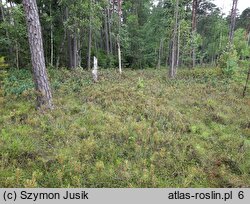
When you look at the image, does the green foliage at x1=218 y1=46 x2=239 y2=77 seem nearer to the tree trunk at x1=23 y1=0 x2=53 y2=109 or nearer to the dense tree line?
the dense tree line

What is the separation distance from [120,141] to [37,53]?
187 inches

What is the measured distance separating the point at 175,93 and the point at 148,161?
8514 mm

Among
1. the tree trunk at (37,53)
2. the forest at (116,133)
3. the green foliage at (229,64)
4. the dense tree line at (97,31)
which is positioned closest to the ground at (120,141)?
the forest at (116,133)

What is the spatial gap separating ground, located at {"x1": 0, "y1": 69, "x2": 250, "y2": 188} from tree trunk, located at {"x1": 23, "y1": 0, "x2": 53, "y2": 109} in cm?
59

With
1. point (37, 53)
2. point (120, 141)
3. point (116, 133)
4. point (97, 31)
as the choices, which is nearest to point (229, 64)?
point (97, 31)

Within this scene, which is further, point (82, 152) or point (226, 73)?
point (226, 73)

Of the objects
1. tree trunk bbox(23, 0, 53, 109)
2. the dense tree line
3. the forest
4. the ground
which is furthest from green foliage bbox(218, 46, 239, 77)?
tree trunk bbox(23, 0, 53, 109)

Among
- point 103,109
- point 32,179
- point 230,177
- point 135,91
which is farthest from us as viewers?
point 135,91

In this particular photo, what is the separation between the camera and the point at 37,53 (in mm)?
9734

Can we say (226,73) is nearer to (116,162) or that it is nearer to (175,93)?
(175,93)

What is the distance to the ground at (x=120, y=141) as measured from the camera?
659 centimetres

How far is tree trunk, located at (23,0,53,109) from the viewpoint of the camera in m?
9.41

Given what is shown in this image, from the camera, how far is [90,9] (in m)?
20.8

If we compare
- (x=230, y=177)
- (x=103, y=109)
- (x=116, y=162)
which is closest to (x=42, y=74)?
(x=103, y=109)
